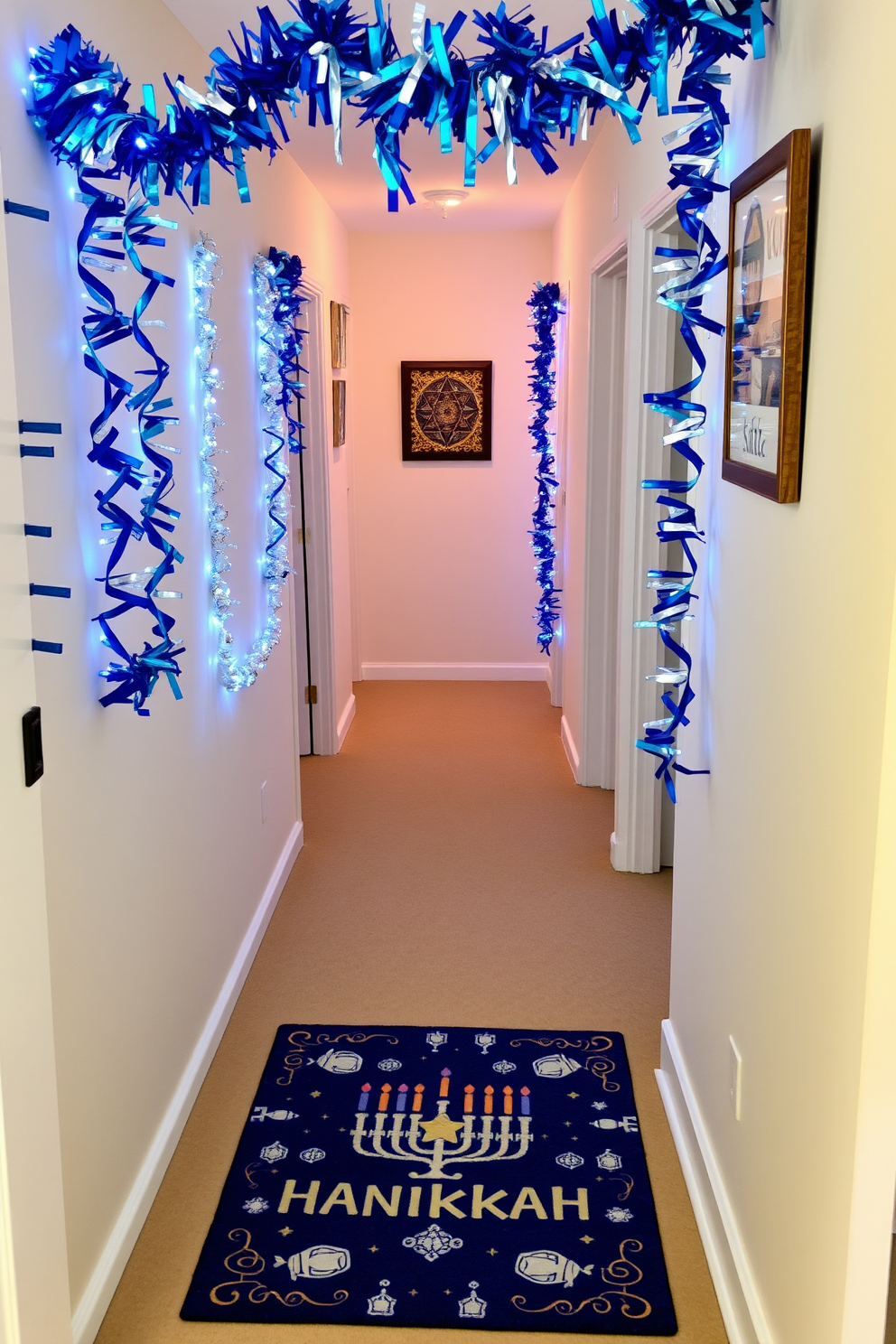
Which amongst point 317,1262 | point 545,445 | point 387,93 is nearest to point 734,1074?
point 317,1262

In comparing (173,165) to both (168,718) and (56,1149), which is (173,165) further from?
(56,1149)

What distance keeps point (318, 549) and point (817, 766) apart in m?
4.11

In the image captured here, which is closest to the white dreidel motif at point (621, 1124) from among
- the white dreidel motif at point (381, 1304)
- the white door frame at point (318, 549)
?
the white dreidel motif at point (381, 1304)

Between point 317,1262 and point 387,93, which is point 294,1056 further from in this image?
point 387,93

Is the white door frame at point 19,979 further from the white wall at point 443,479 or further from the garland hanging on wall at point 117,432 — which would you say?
the white wall at point 443,479

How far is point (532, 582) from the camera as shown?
7086 mm

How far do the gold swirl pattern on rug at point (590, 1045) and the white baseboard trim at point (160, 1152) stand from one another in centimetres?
78

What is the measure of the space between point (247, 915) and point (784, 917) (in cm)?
211

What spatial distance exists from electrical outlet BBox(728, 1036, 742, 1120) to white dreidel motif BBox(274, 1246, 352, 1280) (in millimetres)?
806

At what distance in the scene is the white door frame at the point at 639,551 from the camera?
3.69m

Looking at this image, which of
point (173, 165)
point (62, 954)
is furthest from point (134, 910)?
point (173, 165)

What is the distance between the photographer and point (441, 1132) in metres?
2.71

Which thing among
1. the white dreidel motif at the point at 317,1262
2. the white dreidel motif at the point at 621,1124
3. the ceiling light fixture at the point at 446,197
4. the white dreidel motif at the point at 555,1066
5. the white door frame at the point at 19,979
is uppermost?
the ceiling light fixture at the point at 446,197

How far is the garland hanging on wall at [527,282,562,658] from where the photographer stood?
5996mm
